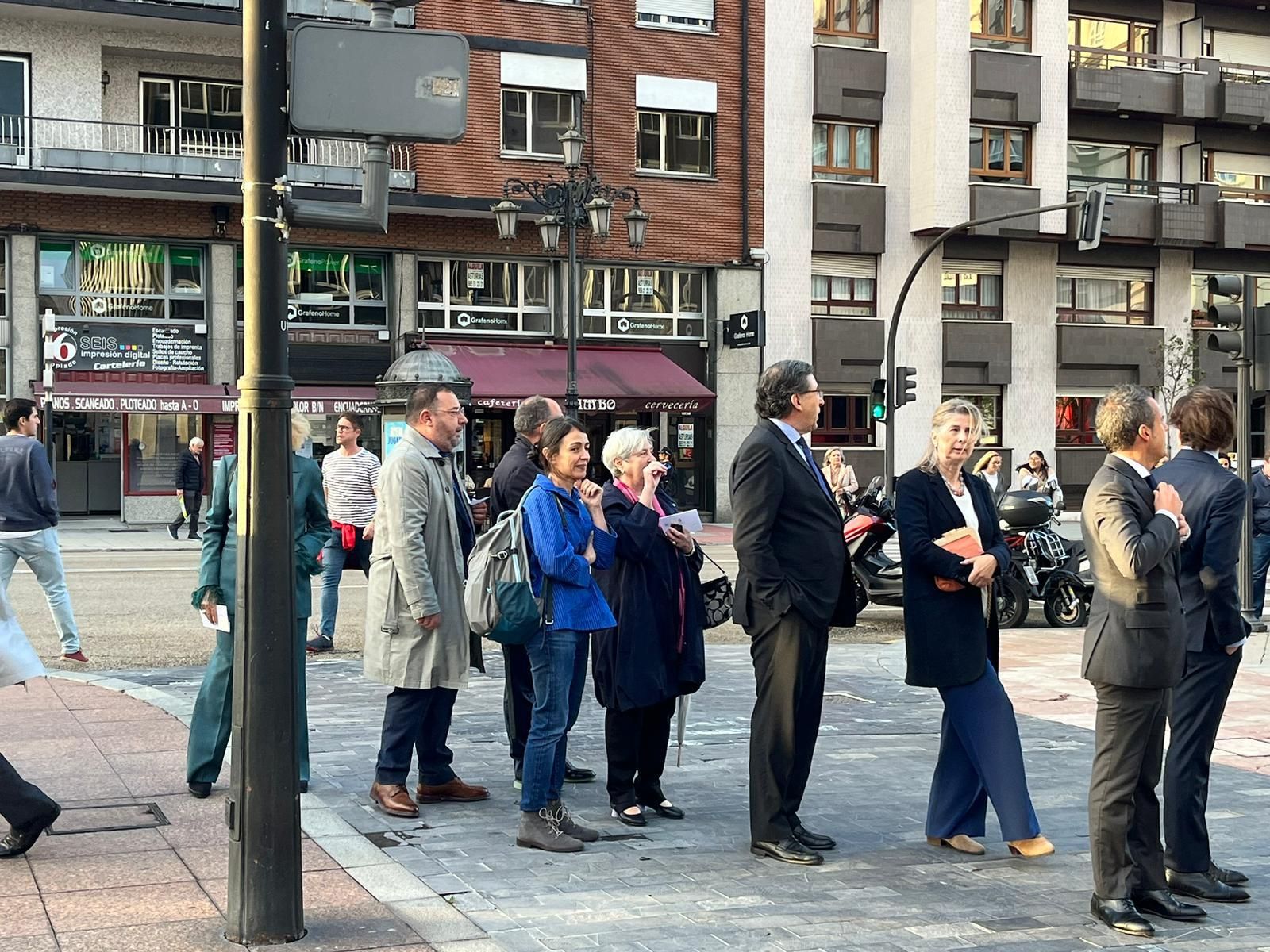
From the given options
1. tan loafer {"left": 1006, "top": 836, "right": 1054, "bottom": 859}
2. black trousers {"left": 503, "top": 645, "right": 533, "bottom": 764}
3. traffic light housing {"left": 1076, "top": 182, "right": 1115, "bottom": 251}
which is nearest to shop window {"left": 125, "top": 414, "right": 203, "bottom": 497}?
traffic light housing {"left": 1076, "top": 182, "right": 1115, "bottom": 251}

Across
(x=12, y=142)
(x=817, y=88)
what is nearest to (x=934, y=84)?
(x=817, y=88)

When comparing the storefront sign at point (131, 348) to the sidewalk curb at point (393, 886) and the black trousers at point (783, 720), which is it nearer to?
the sidewalk curb at point (393, 886)

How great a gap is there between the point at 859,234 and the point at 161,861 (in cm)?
2802

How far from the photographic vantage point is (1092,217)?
23984 millimetres

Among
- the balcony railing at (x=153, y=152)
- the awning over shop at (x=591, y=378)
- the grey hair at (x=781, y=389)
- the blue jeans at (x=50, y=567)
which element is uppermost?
the balcony railing at (x=153, y=152)

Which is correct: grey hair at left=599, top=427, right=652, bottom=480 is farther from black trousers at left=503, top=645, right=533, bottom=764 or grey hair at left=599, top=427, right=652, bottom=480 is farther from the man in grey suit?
the man in grey suit

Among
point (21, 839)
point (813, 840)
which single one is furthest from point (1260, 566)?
point (21, 839)

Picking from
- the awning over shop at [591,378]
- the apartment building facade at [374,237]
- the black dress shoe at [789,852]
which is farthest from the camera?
the awning over shop at [591,378]

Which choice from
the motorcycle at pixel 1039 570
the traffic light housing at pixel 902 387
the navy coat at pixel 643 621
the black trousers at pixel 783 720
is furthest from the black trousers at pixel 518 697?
the traffic light housing at pixel 902 387

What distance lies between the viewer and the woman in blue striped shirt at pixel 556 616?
603cm

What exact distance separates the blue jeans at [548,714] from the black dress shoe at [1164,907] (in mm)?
2303

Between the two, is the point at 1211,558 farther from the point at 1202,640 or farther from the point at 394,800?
the point at 394,800

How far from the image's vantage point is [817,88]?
3184 cm

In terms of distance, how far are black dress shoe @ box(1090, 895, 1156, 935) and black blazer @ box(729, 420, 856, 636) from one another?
153 centimetres
